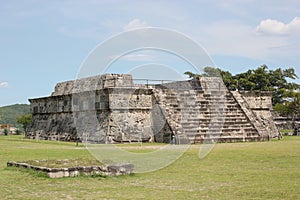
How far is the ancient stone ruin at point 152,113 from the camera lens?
19.4 meters

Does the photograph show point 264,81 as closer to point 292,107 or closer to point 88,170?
point 292,107

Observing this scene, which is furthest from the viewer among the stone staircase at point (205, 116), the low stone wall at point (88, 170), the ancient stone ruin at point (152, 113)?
the ancient stone ruin at point (152, 113)

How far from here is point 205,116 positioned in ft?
66.7

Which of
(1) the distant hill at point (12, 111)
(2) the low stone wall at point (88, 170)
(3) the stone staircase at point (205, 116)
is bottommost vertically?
(2) the low stone wall at point (88, 170)

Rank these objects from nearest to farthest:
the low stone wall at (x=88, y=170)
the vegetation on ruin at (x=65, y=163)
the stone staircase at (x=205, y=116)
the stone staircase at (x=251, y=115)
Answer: the low stone wall at (x=88, y=170), the vegetation on ruin at (x=65, y=163), the stone staircase at (x=205, y=116), the stone staircase at (x=251, y=115)

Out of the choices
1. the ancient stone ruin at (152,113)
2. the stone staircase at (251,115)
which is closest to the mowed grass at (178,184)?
the ancient stone ruin at (152,113)

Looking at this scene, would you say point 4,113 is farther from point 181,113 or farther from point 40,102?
point 181,113

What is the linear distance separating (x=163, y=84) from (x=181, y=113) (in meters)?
2.54

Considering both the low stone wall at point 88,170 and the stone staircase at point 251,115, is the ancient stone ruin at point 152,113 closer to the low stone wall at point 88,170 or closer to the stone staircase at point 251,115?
the stone staircase at point 251,115

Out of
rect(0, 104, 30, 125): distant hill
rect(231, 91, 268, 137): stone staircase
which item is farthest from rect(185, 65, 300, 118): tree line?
rect(0, 104, 30, 125): distant hill

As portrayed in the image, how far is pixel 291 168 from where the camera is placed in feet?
32.0

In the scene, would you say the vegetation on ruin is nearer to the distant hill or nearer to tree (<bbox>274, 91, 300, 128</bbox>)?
tree (<bbox>274, 91, 300, 128</bbox>)

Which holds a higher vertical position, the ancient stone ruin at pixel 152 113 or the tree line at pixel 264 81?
the tree line at pixel 264 81

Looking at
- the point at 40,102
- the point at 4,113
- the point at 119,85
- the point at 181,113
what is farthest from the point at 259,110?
the point at 4,113
